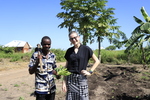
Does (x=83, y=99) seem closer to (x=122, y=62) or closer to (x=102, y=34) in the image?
(x=102, y=34)

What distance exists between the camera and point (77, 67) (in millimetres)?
2641

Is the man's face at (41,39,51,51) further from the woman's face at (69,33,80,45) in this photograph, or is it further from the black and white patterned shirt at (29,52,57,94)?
the woman's face at (69,33,80,45)

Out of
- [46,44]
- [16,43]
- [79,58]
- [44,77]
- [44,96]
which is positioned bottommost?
[44,96]

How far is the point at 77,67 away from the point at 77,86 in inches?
11.7

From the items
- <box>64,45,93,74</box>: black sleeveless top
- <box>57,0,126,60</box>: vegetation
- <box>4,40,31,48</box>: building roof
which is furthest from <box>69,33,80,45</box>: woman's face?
A: <box>4,40,31,48</box>: building roof

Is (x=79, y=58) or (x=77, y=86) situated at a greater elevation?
(x=79, y=58)

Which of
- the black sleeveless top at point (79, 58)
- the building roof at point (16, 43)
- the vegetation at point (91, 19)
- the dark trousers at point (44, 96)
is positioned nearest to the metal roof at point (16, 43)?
the building roof at point (16, 43)

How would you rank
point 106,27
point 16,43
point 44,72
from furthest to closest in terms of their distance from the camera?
point 16,43 < point 106,27 < point 44,72

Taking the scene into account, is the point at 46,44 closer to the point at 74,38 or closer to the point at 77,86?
the point at 74,38

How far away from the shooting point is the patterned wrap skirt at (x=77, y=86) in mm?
2657

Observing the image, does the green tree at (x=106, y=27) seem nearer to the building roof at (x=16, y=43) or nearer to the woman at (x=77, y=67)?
the woman at (x=77, y=67)

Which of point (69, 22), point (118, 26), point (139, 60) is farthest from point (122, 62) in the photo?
point (69, 22)

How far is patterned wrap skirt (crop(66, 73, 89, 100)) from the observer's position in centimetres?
266

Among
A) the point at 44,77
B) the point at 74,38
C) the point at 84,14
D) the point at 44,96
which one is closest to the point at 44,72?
the point at 44,77
